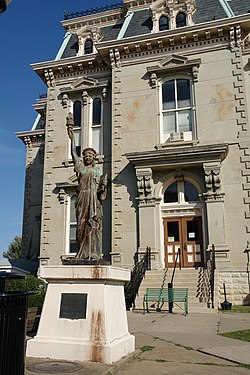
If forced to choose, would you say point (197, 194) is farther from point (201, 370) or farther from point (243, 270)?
point (201, 370)

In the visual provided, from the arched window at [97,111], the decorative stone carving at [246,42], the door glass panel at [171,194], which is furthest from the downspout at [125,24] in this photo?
the door glass panel at [171,194]

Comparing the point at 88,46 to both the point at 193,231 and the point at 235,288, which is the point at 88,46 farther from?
the point at 235,288

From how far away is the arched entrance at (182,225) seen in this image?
728 inches

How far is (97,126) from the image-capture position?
2198cm

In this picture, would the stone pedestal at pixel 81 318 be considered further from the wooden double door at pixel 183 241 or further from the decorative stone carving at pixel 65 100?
the decorative stone carving at pixel 65 100

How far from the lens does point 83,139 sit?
21766 millimetres

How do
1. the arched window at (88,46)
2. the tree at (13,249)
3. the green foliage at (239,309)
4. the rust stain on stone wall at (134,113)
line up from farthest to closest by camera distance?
1. the tree at (13,249)
2. the arched window at (88,46)
3. the rust stain on stone wall at (134,113)
4. the green foliage at (239,309)

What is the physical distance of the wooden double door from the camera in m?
18.4

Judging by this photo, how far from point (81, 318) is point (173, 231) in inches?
516

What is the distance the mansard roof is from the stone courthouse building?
11cm

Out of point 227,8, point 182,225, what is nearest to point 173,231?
point 182,225

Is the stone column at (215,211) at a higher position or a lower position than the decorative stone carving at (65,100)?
lower

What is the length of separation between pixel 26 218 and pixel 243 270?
17.7m

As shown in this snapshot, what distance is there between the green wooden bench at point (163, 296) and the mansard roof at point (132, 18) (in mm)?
14705
